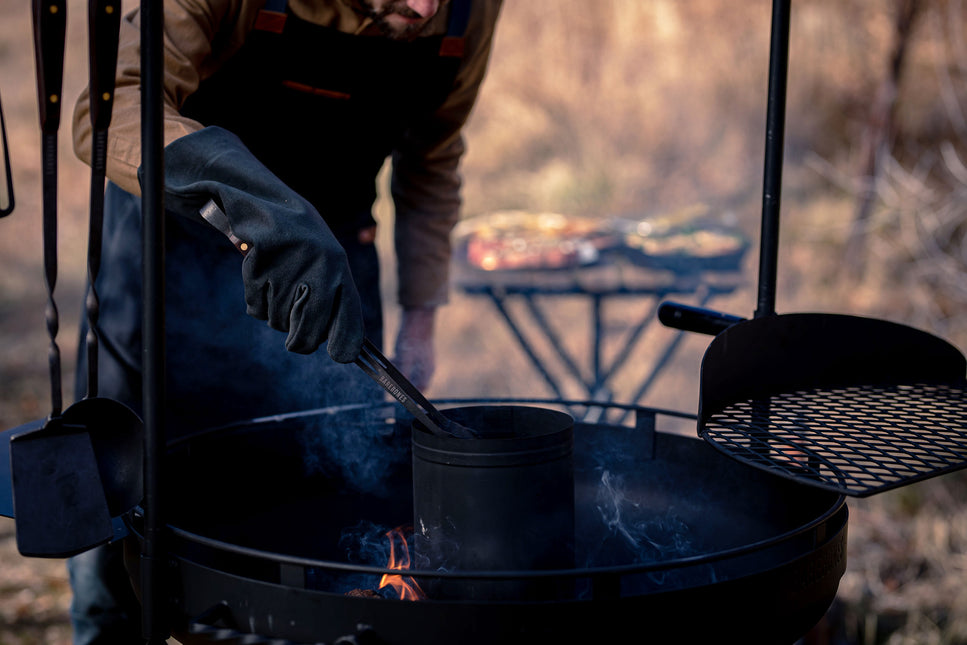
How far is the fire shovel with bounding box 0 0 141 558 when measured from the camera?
94 cm

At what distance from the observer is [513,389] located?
5.18 metres

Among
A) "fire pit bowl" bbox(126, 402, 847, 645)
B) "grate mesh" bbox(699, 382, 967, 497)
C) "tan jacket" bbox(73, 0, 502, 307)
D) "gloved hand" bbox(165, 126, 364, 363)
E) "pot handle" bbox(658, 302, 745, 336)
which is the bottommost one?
"fire pit bowl" bbox(126, 402, 847, 645)

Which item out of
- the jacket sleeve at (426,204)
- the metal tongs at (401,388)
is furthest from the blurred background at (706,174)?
the metal tongs at (401,388)

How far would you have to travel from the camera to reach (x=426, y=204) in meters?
2.16

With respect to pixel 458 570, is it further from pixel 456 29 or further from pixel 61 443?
pixel 456 29

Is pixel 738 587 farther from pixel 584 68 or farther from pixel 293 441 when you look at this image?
pixel 584 68

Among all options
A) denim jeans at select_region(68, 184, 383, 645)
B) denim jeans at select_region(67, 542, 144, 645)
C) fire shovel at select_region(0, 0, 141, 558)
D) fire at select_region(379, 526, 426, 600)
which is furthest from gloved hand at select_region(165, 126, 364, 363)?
denim jeans at select_region(67, 542, 144, 645)

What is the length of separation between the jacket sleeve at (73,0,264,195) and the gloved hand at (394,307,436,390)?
33.5 inches

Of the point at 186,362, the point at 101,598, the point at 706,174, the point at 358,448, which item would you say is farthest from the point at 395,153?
the point at 706,174

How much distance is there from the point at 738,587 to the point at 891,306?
4603 mm

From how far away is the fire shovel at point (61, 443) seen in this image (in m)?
0.94

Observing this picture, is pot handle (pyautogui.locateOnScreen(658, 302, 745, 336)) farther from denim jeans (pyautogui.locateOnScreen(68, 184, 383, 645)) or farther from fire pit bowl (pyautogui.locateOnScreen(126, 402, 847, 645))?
denim jeans (pyautogui.locateOnScreen(68, 184, 383, 645))

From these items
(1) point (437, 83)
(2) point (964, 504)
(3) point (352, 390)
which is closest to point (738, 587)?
(3) point (352, 390)

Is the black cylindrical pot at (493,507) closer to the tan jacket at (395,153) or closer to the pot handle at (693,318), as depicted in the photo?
the pot handle at (693,318)
